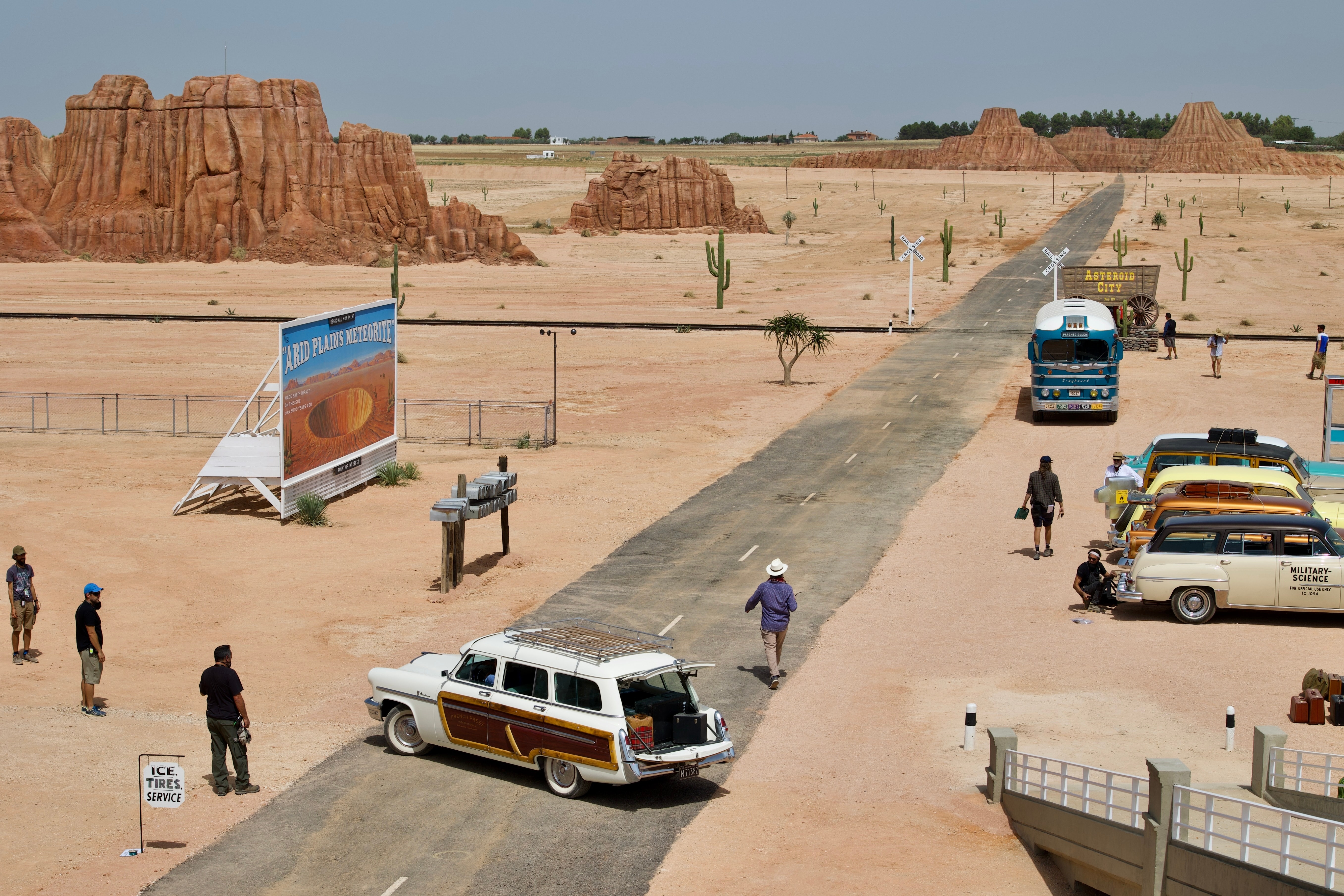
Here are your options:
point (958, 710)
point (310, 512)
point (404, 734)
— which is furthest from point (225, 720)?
point (310, 512)

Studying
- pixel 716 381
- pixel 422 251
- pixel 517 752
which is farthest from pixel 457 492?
pixel 422 251

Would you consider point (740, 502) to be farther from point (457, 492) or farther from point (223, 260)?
point (223, 260)

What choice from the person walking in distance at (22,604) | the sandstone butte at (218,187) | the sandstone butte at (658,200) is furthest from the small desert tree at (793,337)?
the sandstone butte at (658,200)

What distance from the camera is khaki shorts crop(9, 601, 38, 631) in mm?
19234

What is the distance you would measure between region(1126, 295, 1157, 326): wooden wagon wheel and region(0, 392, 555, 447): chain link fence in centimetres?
2629

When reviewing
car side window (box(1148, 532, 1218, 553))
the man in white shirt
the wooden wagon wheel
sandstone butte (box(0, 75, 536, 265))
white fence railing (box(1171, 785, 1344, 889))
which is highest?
sandstone butte (box(0, 75, 536, 265))

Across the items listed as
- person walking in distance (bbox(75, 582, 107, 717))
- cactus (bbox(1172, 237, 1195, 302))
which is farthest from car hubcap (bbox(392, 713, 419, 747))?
cactus (bbox(1172, 237, 1195, 302))

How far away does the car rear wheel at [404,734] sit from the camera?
16.1 m

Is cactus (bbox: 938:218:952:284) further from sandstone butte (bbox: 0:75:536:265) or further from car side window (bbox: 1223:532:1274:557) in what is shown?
car side window (bbox: 1223:532:1274:557)

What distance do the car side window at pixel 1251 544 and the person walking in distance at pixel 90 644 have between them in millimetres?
16304

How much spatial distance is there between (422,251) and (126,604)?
80.5 meters

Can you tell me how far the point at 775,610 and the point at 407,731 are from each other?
5.32m

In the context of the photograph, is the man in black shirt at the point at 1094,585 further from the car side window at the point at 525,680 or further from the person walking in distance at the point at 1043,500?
the car side window at the point at 525,680

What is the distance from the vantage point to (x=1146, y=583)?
Result: 2120 centimetres
